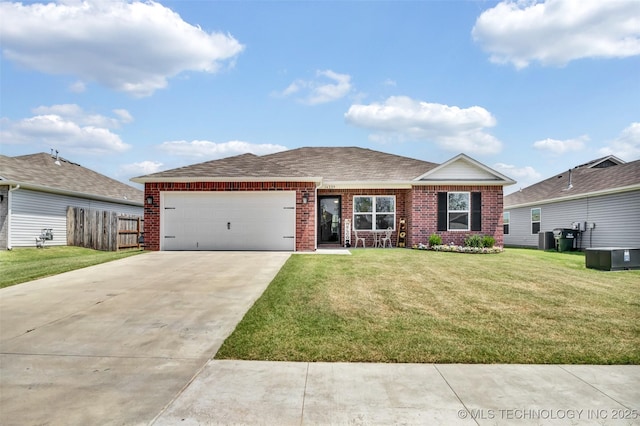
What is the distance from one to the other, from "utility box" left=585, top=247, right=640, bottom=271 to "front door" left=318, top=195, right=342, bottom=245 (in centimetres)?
942

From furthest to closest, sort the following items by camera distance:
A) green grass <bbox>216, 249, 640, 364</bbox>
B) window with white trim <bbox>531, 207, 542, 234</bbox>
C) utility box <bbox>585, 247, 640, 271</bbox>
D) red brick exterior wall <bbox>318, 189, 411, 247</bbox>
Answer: window with white trim <bbox>531, 207, 542, 234</bbox>
red brick exterior wall <bbox>318, 189, 411, 247</bbox>
utility box <bbox>585, 247, 640, 271</bbox>
green grass <bbox>216, 249, 640, 364</bbox>

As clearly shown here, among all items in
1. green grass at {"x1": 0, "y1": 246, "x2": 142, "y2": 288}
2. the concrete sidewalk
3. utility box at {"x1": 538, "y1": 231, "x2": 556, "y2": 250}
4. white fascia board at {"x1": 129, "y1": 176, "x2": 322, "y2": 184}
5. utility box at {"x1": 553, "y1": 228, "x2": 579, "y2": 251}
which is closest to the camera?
the concrete sidewalk

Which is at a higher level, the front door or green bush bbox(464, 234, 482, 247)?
the front door

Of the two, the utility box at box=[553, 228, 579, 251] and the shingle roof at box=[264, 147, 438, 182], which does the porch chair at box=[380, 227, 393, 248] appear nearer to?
the shingle roof at box=[264, 147, 438, 182]

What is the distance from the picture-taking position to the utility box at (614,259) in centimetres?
1059

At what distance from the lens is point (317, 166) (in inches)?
716

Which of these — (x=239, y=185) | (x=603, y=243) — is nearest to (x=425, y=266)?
(x=239, y=185)

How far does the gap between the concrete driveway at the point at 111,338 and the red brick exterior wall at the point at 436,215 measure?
895 centimetres

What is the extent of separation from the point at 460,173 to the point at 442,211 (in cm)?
180

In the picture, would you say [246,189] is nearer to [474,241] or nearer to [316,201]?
[316,201]

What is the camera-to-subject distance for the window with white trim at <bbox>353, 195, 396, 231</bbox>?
16.8 m

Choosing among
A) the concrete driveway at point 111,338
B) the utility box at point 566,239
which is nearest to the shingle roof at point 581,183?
the utility box at point 566,239

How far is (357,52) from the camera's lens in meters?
13.8

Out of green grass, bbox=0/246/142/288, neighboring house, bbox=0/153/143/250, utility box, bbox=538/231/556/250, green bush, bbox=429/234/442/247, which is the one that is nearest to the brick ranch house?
green bush, bbox=429/234/442/247
